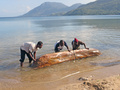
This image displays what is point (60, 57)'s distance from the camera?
7.70 m

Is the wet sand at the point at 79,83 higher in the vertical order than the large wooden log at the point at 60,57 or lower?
lower


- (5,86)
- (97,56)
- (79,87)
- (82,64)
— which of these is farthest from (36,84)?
(97,56)

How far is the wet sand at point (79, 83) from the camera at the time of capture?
15.5ft

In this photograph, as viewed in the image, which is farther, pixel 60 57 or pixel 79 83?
pixel 60 57

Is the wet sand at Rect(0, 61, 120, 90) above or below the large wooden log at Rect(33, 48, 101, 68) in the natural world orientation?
below

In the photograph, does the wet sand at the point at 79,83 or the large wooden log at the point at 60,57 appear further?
the large wooden log at the point at 60,57

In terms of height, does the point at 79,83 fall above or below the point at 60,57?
below

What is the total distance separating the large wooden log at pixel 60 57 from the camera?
7.01m

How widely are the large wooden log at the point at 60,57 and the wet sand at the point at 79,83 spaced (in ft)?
5.00

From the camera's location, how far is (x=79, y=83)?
5145 mm

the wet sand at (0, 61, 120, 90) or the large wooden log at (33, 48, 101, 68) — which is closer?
the wet sand at (0, 61, 120, 90)

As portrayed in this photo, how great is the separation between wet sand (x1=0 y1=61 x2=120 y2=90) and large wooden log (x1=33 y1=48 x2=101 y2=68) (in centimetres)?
152

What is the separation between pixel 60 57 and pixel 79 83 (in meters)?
2.76

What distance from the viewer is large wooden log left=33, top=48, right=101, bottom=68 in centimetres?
701
